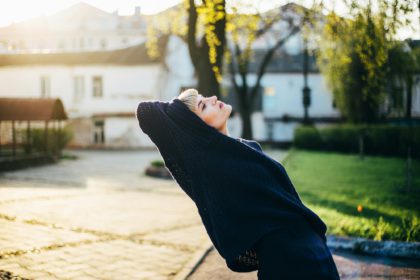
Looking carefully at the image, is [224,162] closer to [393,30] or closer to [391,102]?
[393,30]

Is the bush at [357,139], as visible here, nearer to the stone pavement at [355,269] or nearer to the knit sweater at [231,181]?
the stone pavement at [355,269]

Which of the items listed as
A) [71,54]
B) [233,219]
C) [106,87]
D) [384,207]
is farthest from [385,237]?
[71,54]

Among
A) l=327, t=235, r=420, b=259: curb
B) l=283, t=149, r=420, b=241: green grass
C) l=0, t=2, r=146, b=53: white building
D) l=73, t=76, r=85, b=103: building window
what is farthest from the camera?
l=0, t=2, r=146, b=53: white building

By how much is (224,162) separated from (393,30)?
21.5ft

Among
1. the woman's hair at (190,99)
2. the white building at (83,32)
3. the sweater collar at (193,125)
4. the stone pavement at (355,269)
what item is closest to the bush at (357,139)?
the stone pavement at (355,269)

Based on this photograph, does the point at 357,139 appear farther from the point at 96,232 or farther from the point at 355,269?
the point at 96,232

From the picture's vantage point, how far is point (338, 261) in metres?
5.34

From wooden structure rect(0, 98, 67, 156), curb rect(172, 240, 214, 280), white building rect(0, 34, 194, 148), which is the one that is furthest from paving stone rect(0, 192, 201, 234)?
white building rect(0, 34, 194, 148)

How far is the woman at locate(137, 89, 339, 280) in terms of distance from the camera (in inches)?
88.0

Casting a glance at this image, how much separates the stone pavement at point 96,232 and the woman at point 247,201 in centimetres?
272

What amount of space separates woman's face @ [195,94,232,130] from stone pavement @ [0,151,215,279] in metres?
2.85

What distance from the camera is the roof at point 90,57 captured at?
110ft

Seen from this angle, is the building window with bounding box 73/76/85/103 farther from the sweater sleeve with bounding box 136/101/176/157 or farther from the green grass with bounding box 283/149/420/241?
the sweater sleeve with bounding box 136/101/176/157

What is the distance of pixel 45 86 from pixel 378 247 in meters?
34.0
